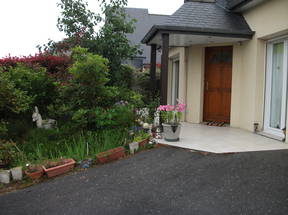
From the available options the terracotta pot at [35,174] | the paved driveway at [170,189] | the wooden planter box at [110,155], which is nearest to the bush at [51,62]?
the wooden planter box at [110,155]

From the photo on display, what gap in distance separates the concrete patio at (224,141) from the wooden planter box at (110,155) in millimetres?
1060

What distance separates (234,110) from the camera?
8.15m

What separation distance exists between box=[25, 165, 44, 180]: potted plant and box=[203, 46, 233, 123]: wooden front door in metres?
5.94

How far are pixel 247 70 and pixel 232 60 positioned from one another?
0.78m

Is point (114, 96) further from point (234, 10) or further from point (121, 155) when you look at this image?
point (234, 10)

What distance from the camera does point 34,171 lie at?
433 centimetres

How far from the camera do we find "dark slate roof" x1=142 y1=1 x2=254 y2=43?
6.79m

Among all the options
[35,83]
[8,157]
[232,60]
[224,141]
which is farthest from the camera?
[232,60]

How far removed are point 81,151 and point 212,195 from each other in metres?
2.60

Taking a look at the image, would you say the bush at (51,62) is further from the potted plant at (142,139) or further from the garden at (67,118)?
the potted plant at (142,139)

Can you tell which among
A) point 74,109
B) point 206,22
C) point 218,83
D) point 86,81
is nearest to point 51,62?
point 74,109

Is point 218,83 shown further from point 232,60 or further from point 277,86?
point 277,86

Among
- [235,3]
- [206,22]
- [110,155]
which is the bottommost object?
[110,155]

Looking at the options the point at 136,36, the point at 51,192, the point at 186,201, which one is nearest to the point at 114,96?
the point at 51,192
